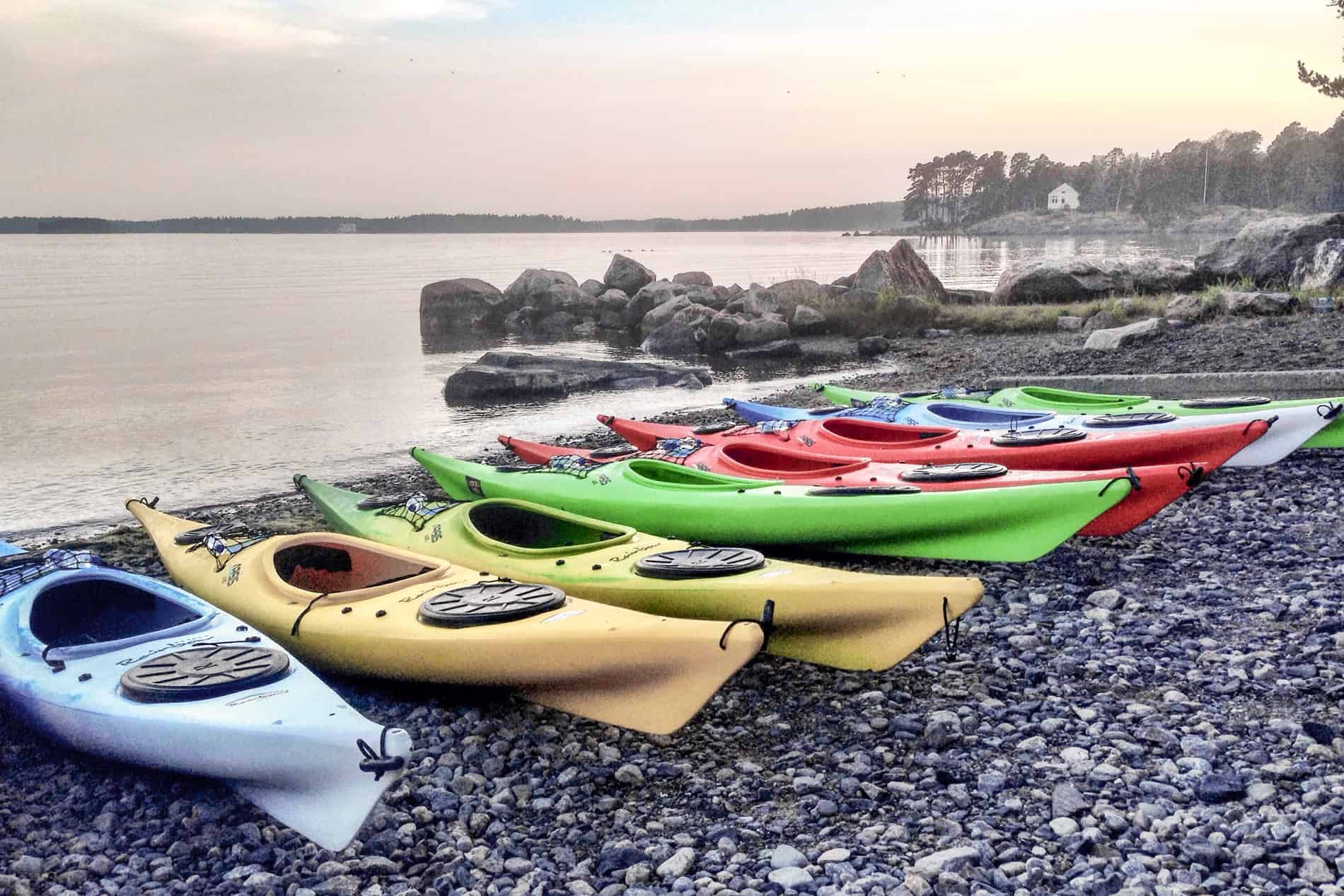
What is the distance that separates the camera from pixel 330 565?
15.4 ft

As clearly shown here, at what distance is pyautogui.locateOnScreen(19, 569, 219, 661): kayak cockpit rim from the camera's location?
13.4ft

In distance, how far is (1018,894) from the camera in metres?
2.34

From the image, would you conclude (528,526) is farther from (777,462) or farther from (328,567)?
(777,462)

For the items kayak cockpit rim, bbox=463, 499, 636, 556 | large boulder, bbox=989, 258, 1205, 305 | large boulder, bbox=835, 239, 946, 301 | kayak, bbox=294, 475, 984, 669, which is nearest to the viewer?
kayak, bbox=294, 475, 984, 669

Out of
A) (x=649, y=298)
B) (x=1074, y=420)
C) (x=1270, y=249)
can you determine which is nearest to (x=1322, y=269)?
(x=1270, y=249)

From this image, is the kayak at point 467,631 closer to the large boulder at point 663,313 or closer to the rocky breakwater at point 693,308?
the rocky breakwater at point 693,308

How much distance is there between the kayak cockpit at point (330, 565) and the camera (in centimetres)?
454

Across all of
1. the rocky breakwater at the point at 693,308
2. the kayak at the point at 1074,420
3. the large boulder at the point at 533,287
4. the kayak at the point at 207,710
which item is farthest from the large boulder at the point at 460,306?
the kayak at the point at 207,710

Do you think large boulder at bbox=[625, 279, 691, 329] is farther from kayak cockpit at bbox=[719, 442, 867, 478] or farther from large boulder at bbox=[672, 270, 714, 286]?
kayak cockpit at bbox=[719, 442, 867, 478]

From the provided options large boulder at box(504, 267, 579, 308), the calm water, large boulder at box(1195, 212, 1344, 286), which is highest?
large boulder at box(1195, 212, 1344, 286)

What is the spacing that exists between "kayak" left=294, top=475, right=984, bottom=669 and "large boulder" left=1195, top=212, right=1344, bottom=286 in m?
14.8

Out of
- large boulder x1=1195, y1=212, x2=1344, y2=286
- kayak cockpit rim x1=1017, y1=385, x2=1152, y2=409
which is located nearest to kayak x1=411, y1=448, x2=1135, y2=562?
kayak cockpit rim x1=1017, y1=385, x2=1152, y2=409

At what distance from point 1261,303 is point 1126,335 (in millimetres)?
2221

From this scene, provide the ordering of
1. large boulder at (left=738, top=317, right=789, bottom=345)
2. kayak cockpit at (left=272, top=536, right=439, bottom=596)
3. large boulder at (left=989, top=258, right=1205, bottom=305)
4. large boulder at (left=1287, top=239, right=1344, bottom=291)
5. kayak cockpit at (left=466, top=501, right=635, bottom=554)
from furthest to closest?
large boulder at (left=738, top=317, right=789, bottom=345) < large boulder at (left=989, top=258, right=1205, bottom=305) < large boulder at (left=1287, top=239, right=1344, bottom=291) < kayak cockpit at (left=466, top=501, right=635, bottom=554) < kayak cockpit at (left=272, top=536, right=439, bottom=596)
